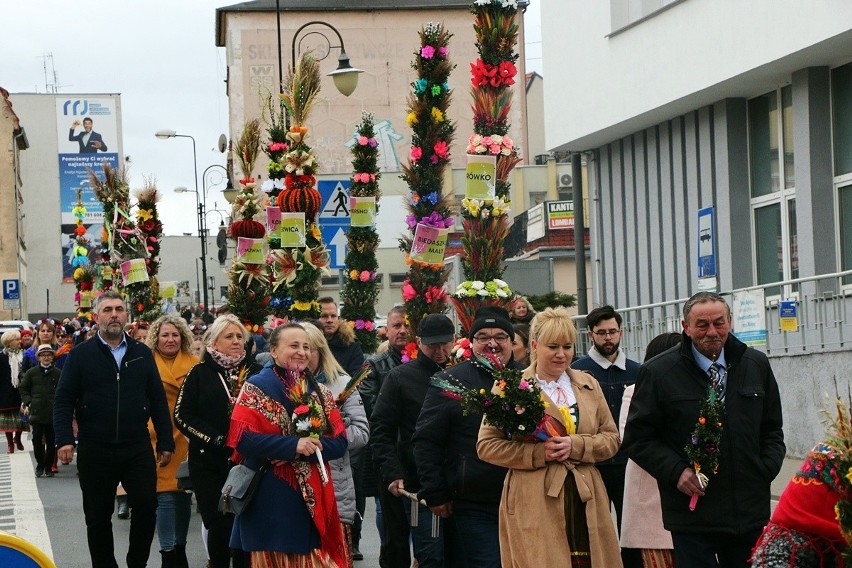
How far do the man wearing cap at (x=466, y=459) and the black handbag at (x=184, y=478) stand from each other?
2.97 metres

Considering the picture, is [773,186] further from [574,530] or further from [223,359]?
[574,530]

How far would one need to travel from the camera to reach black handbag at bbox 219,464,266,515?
8219 millimetres

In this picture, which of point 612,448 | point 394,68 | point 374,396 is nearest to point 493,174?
point 374,396

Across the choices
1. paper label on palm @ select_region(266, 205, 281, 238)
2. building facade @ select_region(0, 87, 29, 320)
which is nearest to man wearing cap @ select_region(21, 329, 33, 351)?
paper label on palm @ select_region(266, 205, 281, 238)

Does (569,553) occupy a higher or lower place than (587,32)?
lower

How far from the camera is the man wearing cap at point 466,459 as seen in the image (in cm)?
796

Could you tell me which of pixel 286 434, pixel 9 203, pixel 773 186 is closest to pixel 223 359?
pixel 286 434

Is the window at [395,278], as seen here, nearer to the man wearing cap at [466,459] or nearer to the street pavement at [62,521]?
the street pavement at [62,521]

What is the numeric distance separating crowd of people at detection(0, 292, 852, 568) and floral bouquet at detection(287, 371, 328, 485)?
10mm

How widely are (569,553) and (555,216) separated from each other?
43.5m

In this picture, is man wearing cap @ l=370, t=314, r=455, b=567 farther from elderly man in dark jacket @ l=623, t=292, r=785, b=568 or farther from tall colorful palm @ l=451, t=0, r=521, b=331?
elderly man in dark jacket @ l=623, t=292, r=785, b=568

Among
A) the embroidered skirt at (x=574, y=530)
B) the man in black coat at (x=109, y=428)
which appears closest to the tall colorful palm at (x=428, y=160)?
the man in black coat at (x=109, y=428)

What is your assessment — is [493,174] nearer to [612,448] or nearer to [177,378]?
[177,378]

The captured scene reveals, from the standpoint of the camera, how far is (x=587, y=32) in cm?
2809
